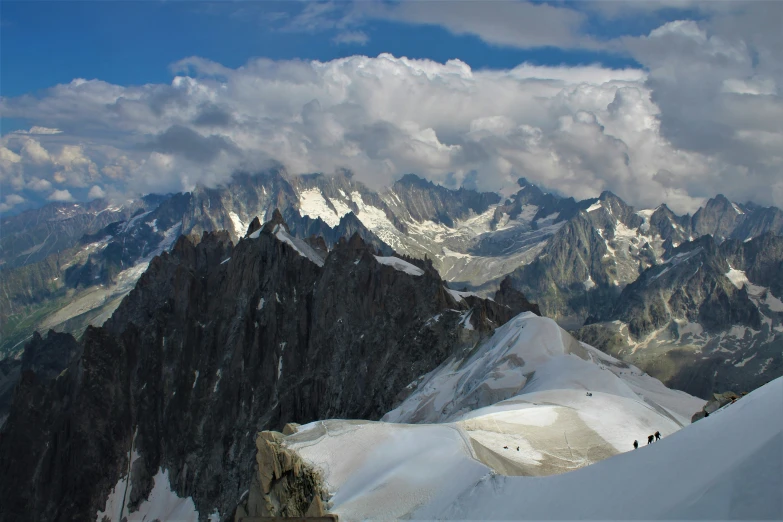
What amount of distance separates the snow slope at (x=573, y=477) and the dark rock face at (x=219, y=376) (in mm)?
76809

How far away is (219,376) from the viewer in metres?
164

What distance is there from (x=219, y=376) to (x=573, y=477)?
145525mm

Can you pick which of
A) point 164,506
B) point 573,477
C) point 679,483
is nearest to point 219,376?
point 164,506

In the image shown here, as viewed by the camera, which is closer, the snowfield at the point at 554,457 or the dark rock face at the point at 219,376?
the snowfield at the point at 554,457

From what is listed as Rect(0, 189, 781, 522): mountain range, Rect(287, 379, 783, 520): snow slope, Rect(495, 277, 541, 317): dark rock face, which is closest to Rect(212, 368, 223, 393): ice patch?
Rect(0, 189, 781, 522): mountain range

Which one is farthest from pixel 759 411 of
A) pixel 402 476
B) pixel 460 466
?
pixel 402 476

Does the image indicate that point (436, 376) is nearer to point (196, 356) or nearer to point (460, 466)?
point (460, 466)

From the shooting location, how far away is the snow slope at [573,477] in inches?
882

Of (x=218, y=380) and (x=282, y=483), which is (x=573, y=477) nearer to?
(x=282, y=483)

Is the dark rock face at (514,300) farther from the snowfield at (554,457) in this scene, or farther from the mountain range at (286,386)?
the snowfield at (554,457)

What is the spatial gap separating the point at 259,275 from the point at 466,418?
12360cm

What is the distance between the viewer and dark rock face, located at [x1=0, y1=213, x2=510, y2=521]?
13538 cm

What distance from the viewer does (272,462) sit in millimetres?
42031

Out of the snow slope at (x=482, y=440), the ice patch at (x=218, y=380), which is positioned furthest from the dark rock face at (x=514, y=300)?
the snow slope at (x=482, y=440)
